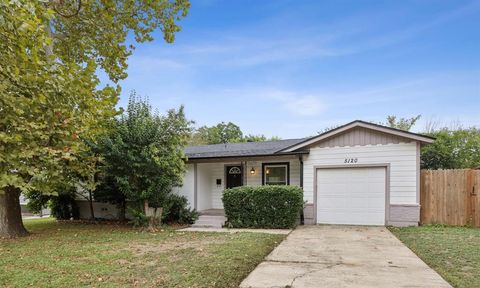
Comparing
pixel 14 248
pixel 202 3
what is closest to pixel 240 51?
pixel 202 3

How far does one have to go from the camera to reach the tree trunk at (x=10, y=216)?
8469 millimetres

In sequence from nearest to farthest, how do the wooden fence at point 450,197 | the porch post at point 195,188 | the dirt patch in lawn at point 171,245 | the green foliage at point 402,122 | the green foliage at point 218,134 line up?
the dirt patch in lawn at point 171,245, the wooden fence at point 450,197, the porch post at point 195,188, the green foliage at point 402,122, the green foliage at point 218,134

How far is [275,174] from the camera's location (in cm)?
1209

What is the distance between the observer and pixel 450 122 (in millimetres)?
21250

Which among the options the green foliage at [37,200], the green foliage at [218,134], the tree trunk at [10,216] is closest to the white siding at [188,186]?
the tree trunk at [10,216]

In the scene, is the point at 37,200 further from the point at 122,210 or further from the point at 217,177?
the point at 217,177

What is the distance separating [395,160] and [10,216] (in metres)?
11.7

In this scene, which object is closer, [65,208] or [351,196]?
[351,196]

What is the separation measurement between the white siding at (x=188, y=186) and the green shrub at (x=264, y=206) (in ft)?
7.63

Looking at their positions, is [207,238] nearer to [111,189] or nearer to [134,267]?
[134,267]

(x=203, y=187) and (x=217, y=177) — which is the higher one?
(x=217, y=177)

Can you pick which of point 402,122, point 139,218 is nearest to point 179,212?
point 139,218

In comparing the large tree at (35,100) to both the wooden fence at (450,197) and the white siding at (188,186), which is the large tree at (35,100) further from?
the wooden fence at (450,197)

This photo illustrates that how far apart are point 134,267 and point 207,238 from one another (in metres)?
2.94
